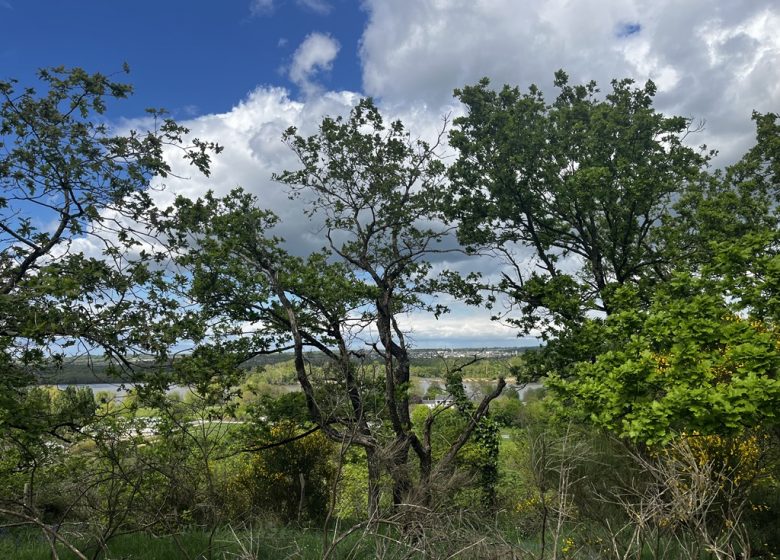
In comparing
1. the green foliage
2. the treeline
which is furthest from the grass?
the green foliage

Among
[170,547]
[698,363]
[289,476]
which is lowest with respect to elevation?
[289,476]

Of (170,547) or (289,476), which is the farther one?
(289,476)

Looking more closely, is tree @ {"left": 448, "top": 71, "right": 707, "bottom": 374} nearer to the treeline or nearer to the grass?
the treeline

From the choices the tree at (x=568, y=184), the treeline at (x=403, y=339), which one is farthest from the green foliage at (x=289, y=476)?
the tree at (x=568, y=184)

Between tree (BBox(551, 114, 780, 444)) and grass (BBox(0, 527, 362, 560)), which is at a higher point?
tree (BBox(551, 114, 780, 444))

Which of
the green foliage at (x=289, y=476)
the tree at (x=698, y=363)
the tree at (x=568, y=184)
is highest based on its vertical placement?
the tree at (x=568, y=184)

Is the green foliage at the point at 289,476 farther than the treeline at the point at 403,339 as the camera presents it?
Yes

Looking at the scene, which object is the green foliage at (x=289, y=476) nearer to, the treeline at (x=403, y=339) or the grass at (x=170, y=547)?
the treeline at (x=403, y=339)

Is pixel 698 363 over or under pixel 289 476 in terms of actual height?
over

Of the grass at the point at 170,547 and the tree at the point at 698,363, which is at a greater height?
the tree at the point at 698,363

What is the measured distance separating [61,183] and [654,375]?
10708 mm

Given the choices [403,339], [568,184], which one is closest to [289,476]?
[403,339]

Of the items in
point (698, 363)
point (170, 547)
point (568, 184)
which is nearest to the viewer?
point (170, 547)

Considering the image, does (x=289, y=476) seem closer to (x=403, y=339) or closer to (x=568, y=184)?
(x=403, y=339)
